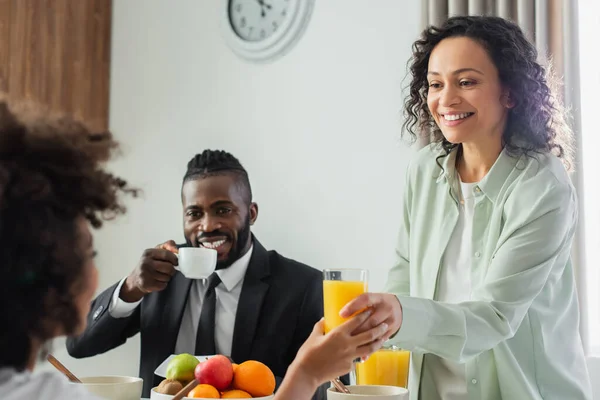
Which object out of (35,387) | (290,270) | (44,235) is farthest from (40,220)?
(290,270)

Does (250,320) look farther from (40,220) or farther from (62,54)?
(62,54)

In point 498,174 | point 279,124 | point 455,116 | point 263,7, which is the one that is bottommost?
point 498,174

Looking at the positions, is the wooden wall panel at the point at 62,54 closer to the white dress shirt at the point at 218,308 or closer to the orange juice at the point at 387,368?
the white dress shirt at the point at 218,308

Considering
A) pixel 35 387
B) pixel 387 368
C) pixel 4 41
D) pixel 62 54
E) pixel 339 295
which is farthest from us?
pixel 62 54

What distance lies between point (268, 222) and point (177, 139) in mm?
714

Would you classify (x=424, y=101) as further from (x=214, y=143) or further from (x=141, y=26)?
(x=141, y=26)

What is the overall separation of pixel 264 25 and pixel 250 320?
1.50m

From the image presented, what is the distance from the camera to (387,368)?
1483 millimetres

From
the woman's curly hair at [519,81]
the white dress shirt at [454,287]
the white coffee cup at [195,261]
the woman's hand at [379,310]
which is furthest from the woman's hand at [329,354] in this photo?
the white coffee cup at [195,261]

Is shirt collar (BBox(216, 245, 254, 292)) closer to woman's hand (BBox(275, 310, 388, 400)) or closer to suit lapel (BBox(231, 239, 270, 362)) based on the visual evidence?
suit lapel (BBox(231, 239, 270, 362))

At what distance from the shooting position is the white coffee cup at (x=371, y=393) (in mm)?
1257

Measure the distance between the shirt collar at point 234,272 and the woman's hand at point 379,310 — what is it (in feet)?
3.32

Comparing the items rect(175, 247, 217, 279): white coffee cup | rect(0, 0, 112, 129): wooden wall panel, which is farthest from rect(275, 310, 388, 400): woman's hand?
rect(0, 0, 112, 129): wooden wall panel

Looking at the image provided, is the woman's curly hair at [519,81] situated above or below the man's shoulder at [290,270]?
above
